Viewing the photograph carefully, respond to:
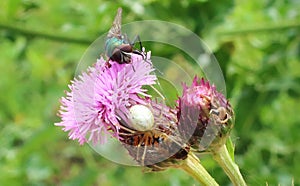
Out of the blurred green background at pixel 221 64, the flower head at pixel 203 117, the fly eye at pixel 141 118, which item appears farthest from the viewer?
the blurred green background at pixel 221 64

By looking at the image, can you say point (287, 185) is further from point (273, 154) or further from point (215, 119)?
point (215, 119)

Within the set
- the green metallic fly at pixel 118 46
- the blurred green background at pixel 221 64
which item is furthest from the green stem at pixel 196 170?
the blurred green background at pixel 221 64

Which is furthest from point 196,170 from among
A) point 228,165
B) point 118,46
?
point 118,46

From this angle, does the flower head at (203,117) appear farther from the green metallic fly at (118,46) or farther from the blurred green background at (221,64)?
the blurred green background at (221,64)

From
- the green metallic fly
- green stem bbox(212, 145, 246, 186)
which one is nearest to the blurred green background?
green stem bbox(212, 145, 246, 186)

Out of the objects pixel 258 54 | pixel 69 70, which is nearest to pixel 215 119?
pixel 258 54
